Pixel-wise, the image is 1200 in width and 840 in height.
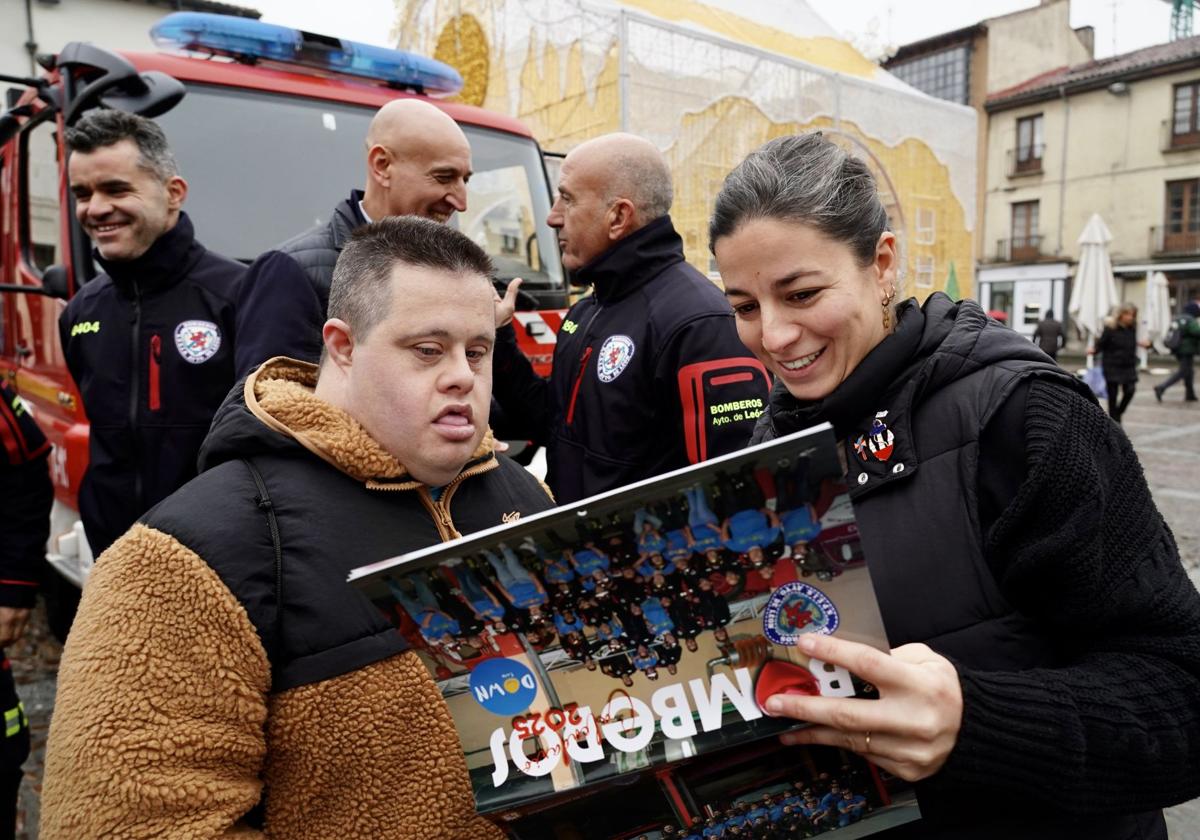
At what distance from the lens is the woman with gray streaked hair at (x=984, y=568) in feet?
3.28

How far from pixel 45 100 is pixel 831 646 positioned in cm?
428

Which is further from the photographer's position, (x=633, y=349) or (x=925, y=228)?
(x=925, y=228)

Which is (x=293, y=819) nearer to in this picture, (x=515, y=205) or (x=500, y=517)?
(x=500, y=517)

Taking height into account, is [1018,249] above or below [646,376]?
above

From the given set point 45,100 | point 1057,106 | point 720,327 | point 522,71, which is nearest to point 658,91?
point 522,71

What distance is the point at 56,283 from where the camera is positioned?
370cm

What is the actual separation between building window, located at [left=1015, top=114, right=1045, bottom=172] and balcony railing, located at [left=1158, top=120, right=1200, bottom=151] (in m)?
3.95

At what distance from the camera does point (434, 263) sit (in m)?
1.35

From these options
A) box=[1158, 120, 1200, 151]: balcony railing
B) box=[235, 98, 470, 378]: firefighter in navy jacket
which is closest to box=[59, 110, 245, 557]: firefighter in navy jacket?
box=[235, 98, 470, 378]: firefighter in navy jacket

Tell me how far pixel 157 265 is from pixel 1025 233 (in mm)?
35342

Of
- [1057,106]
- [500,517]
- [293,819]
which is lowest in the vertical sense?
[293,819]

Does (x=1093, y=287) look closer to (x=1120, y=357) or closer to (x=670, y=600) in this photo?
(x=1120, y=357)

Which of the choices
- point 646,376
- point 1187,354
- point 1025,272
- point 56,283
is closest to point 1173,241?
point 1025,272

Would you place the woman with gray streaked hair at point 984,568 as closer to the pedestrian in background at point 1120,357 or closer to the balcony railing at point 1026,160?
the pedestrian in background at point 1120,357
